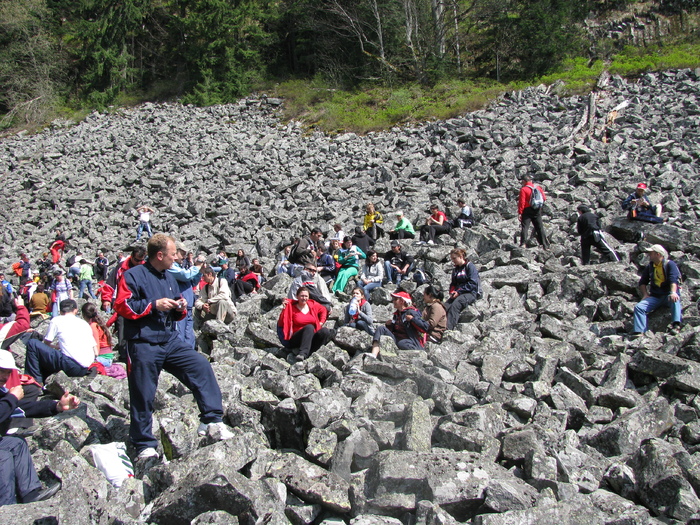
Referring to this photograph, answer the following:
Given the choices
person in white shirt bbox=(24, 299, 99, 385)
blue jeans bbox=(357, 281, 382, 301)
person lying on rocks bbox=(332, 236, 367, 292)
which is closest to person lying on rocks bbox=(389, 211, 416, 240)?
person lying on rocks bbox=(332, 236, 367, 292)

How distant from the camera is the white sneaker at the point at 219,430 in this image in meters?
4.11

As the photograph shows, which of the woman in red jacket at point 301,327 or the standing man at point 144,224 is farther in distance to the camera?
the standing man at point 144,224

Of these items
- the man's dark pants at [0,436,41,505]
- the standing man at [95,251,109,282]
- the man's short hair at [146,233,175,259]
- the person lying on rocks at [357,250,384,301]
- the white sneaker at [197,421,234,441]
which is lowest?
the standing man at [95,251,109,282]

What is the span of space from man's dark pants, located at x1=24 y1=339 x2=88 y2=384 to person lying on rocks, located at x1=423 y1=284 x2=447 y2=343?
4.76 meters

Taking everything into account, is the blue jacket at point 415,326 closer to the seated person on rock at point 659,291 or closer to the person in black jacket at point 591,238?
the seated person on rock at point 659,291

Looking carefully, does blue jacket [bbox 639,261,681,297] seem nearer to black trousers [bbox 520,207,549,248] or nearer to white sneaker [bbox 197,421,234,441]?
black trousers [bbox 520,207,549,248]

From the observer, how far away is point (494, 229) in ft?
39.7

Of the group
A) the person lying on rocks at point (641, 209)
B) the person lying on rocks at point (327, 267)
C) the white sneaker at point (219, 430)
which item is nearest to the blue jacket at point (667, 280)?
the person lying on rocks at point (641, 209)

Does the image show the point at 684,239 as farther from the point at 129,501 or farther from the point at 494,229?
the point at 129,501

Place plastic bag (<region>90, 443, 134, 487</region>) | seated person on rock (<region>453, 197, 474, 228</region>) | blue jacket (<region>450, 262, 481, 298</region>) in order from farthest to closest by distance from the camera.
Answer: seated person on rock (<region>453, 197, 474, 228</region>) → blue jacket (<region>450, 262, 481, 298</region>) → plastic bag (<region>90, 443, 134, 487</region>)

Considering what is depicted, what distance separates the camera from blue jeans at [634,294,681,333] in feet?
22.4

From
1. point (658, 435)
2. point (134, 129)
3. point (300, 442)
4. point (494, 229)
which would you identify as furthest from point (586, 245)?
point (134, 129)

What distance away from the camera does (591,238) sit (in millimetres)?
9680

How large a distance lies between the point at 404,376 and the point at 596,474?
84.7 inches
